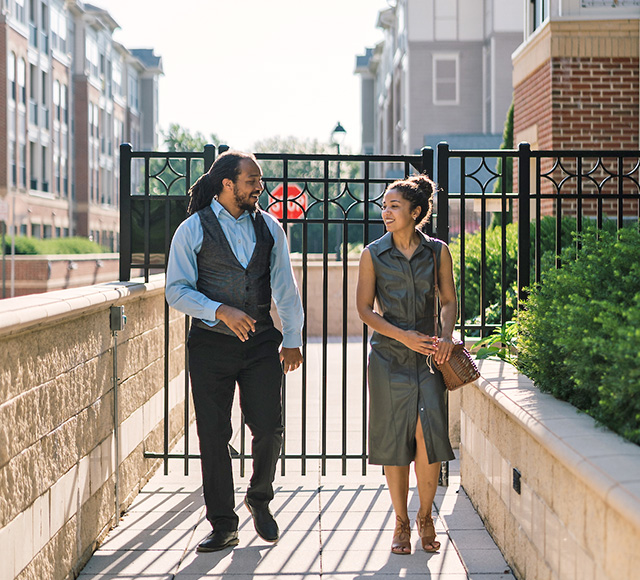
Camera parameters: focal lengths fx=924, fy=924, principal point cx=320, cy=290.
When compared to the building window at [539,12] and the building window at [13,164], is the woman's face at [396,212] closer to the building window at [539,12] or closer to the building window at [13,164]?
the building window at [539,12]

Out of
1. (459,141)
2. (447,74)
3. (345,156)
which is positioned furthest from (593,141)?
(447,74)

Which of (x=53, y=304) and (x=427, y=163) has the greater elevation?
(x=427, y=163)

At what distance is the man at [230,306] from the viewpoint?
4.89m

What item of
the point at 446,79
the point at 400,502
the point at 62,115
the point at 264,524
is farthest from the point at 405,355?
the point at 62,115

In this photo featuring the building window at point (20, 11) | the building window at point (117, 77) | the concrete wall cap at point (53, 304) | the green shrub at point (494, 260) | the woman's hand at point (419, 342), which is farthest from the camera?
the building window at point (117, 77)

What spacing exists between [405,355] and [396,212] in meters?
0.75

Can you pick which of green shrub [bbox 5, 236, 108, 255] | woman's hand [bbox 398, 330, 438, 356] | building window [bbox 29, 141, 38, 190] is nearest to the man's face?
woman's hand [bbox 398, 330, 438, 356]

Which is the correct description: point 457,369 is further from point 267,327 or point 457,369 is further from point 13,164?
point 13,164

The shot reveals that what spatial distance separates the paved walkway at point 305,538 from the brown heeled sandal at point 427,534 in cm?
5

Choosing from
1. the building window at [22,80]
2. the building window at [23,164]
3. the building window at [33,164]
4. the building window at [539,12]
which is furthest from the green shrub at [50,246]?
the building window at [539,12]

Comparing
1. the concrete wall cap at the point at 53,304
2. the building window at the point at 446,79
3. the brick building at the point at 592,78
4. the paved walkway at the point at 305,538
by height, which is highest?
the building window at the point at 446,79

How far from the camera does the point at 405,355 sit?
483 centimetres

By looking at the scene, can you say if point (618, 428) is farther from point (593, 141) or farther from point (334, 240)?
point (334, 240)

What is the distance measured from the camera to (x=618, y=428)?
362 centimetres
